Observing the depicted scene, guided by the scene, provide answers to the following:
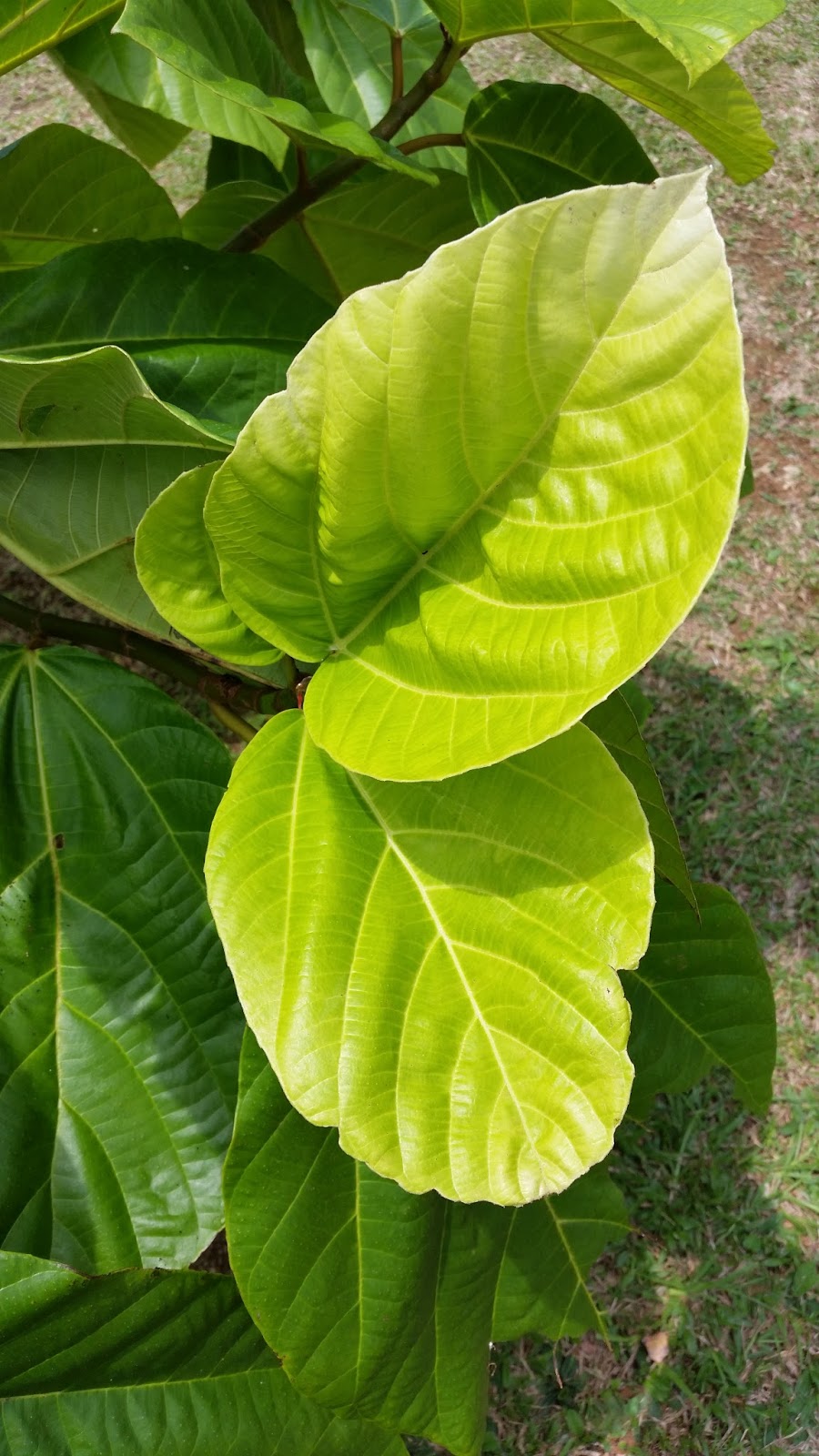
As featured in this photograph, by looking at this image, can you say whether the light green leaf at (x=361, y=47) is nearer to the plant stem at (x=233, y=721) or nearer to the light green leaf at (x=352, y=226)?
the light green leaf at (x=352, y=226)

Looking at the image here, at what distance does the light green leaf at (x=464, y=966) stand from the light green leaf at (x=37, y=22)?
23.1 inches

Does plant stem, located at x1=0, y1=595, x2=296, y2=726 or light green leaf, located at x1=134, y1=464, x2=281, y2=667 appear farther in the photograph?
plant stem, located at x1=0, y1=595, x2=296, y2=726

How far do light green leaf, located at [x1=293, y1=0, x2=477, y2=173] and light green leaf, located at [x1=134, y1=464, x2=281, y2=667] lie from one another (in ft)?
2.42

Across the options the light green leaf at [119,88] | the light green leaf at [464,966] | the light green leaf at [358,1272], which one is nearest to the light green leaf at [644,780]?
the light green leaf at [464,966]

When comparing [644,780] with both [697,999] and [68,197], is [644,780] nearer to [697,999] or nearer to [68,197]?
[697,999]

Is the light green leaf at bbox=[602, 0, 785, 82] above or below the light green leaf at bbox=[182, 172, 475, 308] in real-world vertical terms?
above

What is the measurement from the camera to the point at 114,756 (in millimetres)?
1027

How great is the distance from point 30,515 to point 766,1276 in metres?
1.49

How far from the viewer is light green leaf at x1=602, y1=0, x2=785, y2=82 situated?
26.7 inches

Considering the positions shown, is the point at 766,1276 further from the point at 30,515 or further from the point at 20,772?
the point at 30,515

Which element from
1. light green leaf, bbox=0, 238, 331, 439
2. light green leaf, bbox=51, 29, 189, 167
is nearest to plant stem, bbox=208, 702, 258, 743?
light green leaf, bbox=0, 238, 331, 439

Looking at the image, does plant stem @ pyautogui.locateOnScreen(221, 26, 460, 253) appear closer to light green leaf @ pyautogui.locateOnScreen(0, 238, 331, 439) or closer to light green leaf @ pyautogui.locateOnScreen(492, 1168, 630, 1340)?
light green leaf @ pyautogui.locateOnScreen(0, 238, 331, 439)

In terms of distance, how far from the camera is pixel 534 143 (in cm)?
102

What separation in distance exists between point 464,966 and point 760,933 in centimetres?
137
